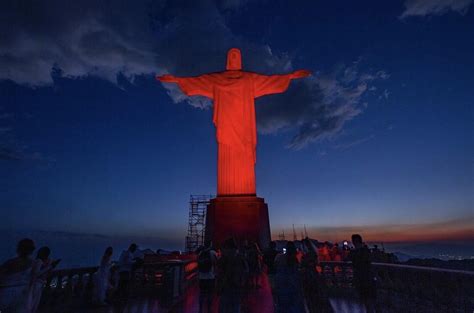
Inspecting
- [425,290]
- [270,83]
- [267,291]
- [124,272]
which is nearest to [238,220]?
[267,291]

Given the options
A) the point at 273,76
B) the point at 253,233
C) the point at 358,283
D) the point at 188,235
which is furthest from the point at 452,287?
the point at 188,235

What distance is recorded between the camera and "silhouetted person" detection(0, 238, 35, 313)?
11.2 ft

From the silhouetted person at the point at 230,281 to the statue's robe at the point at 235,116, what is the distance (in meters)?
7.94

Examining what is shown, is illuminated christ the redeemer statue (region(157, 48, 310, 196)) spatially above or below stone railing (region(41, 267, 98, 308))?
above

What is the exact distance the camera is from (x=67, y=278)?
6.39m

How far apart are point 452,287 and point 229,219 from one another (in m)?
9.05

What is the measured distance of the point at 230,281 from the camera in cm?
499

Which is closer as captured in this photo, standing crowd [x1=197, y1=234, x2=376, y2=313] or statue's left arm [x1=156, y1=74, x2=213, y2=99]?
standing crowd [x1=197, y1=234, x2=376, y2=313]

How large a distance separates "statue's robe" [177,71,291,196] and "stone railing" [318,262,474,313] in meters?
6.92

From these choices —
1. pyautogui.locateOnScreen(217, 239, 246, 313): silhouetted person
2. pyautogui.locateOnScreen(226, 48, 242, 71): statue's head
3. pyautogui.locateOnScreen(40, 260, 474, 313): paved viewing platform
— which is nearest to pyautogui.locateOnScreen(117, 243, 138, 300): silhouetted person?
pyautogui.locateOnScreen(40, 260, 474, 313): paved viewing platform

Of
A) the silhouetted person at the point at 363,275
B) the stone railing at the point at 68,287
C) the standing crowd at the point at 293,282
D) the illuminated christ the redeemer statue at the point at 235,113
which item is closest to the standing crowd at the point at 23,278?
the stone railing at the point at 68,287

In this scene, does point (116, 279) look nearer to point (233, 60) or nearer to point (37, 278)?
point (37, 278)

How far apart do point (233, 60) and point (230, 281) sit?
1217 centimetres

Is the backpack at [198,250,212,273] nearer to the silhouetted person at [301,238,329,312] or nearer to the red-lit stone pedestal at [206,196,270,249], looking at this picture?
the silhouetted person at [301,238,329,312]
